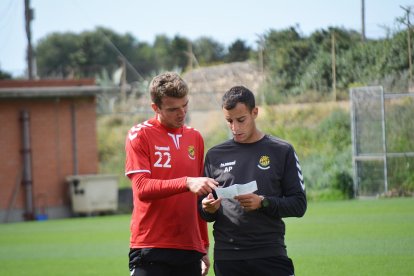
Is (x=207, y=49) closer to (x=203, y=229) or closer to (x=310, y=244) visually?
(x=310, y=244)

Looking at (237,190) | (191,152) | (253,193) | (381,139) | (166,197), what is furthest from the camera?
(381,139)

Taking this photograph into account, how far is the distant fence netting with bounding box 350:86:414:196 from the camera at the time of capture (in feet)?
74.9

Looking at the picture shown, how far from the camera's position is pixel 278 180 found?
5.50 metres

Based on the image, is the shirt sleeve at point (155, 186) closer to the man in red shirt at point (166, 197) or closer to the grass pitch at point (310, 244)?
the man in red shirt at point (166, 197)

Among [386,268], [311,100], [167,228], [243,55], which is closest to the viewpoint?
[167,228]

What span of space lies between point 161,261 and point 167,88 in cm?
118

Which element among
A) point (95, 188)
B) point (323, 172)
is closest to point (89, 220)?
→ point (95, 188)

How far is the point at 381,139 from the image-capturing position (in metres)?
23.2

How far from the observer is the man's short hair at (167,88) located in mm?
5688

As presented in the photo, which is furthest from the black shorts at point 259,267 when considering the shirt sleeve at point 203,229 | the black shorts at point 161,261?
the shirt sleeve at point 203,229

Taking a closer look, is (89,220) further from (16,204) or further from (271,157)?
(271,157)

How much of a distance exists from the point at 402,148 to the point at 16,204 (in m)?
11.4

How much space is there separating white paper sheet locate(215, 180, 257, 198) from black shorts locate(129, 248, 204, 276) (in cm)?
80

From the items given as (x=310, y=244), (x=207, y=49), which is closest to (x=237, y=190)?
(x=310, y=244)
